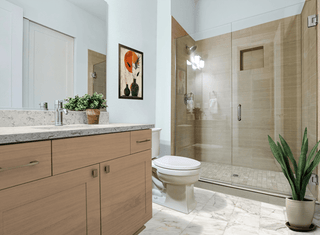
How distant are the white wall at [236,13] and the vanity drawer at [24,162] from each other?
2801mm

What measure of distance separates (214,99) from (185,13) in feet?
4.92

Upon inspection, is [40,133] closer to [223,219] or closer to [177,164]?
[177,164]

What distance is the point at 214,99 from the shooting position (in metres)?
2.78

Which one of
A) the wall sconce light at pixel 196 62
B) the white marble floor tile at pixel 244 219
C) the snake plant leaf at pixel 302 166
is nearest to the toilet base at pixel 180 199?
the white marble floor tile at pixel 244 219

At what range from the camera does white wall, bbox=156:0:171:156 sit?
96.8 inches

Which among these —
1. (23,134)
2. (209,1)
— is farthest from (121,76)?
(209,1)

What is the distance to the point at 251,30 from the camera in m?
2.53

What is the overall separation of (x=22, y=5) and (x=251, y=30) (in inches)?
103

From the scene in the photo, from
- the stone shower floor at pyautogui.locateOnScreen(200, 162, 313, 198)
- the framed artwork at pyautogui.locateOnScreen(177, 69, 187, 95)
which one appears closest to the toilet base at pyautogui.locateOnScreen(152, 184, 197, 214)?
the stone shower floor at pyautogui.locateOnScreen(200, 162, 313, 198)

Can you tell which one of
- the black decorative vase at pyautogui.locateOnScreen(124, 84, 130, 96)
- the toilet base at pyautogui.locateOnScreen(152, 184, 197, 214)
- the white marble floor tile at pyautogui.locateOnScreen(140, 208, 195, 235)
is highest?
the black decorative vase at pyautogui.locateOnScreen(124, 84, 130, 96)

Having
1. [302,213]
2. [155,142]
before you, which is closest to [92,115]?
[155,142]

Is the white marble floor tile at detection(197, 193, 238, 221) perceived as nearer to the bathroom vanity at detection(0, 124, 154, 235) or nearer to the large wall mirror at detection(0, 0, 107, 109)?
the bathroom vanity at detection(0, 124, 154, 235)

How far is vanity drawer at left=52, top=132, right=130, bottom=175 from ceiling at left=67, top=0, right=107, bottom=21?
1.17 metres

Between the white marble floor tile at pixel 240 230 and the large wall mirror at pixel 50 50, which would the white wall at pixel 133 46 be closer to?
the large wall mirror at pixel 50 50
